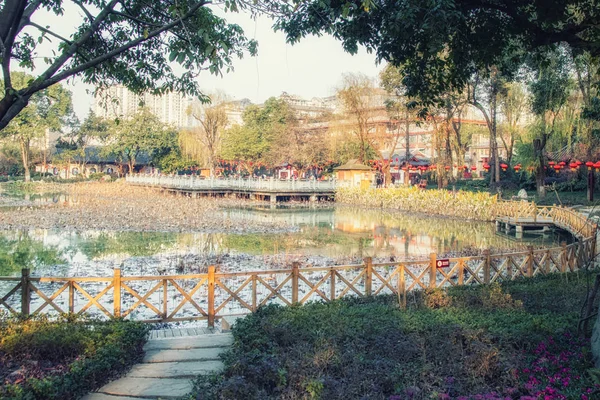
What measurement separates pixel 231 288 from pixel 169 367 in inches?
226

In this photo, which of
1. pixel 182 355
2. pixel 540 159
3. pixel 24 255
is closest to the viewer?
pixel 182 355

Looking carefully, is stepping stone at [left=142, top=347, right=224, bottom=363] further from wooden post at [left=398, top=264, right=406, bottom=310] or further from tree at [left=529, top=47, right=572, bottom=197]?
tree at [left=529, top=47, right=572, bottom=197]

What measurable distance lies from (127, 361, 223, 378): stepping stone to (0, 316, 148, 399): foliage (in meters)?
0.17

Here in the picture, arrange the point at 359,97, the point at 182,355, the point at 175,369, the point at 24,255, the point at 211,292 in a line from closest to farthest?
the point at 175,369, the point at 182,355, the point at 211,292, the point at 24,255, the point at 359,97

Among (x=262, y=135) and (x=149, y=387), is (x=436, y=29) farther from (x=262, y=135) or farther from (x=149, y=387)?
(x=262, y=135)

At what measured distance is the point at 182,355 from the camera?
6.82 m

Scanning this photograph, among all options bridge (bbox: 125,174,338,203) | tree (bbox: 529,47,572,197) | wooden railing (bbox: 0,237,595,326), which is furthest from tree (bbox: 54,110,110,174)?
wooden railing (bbox: 0,237,595,326)

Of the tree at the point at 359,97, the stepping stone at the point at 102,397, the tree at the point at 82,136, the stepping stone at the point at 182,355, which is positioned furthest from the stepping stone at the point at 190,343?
the tree at the point at 82,136

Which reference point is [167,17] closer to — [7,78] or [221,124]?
[7,78]

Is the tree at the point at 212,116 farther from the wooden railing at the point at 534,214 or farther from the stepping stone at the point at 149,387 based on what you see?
the stepping stone at the point at 149,387

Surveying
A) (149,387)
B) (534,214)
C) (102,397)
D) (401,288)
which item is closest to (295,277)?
(401,288)

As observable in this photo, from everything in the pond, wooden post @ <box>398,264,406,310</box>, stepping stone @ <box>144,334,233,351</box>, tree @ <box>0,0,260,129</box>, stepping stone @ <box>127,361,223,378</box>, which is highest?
tree @ <box>0,0,260,129</box>

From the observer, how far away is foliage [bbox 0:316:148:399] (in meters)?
5.09

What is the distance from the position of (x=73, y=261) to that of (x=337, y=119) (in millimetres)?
30494
